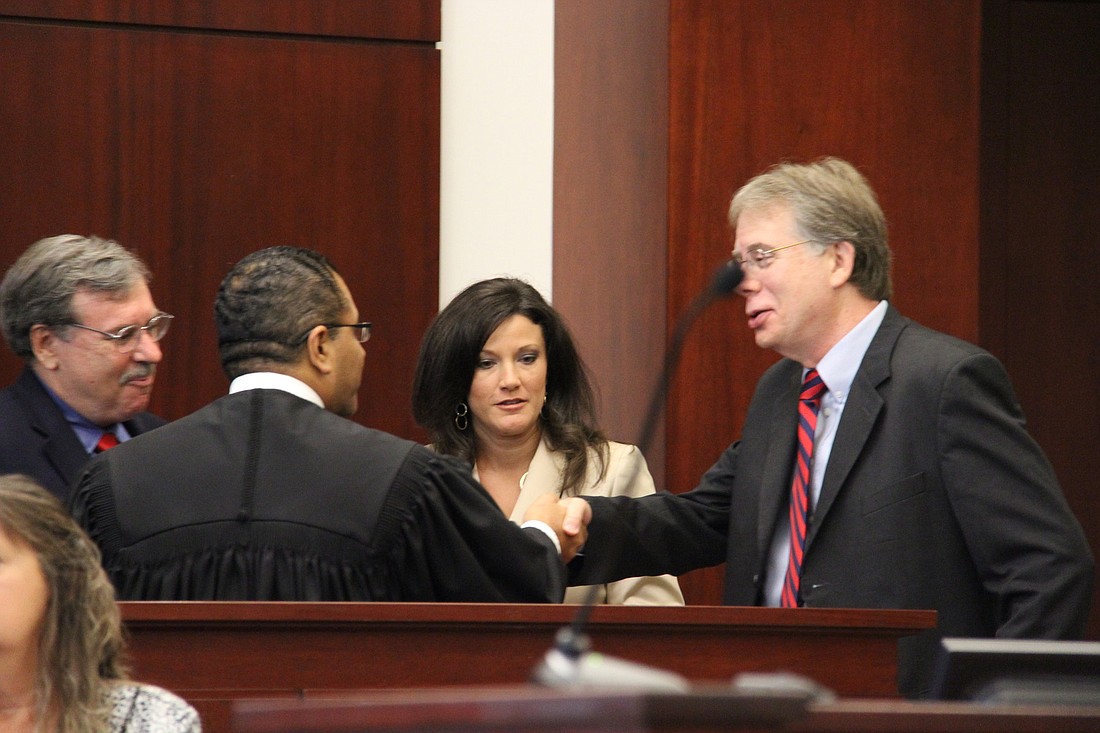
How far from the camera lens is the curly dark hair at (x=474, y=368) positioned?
3980mm

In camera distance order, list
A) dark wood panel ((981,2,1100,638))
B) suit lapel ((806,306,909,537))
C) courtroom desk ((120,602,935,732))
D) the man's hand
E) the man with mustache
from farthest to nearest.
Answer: dark wood panel ((981,2,1100,638)), the man with mustache, the man's hand, suit lapel ((806,306,909,537)), courtroom desk ((120,602,935,732))

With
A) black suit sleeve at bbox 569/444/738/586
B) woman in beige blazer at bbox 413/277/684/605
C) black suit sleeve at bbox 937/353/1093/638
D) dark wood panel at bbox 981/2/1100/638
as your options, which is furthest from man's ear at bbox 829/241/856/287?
dark wood panel at bbox 981/2/1100/638

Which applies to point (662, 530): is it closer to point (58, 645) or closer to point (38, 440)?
point (38, 440)

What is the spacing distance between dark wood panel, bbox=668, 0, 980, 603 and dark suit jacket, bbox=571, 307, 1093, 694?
1.10 metres

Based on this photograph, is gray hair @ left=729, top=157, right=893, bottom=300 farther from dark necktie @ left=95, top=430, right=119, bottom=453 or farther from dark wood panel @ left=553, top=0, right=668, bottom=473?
dark necktie @ left=95, top=430, right=119, bottom=453

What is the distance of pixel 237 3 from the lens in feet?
16.8

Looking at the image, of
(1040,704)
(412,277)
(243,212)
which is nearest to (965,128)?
(412,277)

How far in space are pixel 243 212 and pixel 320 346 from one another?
82.1 inches

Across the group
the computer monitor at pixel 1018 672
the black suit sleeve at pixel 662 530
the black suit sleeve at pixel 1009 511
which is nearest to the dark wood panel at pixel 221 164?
the black suit sleeve at pixel 662 530

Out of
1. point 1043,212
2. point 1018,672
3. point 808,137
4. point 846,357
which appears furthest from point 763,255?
point 1043,212

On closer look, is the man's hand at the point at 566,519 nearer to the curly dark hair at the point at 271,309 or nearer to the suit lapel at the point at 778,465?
the suit lapel at the point at 778,465

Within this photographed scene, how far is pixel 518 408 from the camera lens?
3.96 meters

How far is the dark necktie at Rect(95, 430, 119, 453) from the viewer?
3972 millimetres

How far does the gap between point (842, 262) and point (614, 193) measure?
161cm
